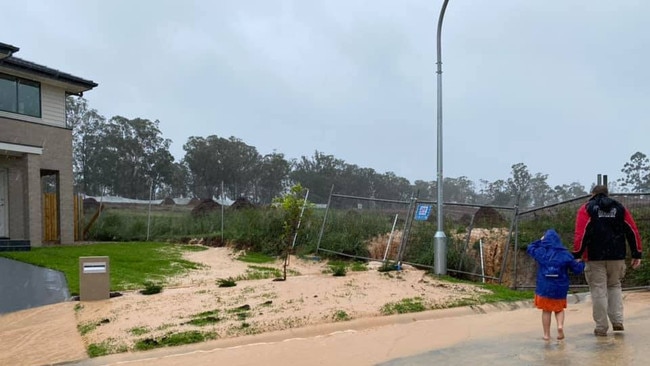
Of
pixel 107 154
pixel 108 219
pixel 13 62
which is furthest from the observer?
pixel 107 154

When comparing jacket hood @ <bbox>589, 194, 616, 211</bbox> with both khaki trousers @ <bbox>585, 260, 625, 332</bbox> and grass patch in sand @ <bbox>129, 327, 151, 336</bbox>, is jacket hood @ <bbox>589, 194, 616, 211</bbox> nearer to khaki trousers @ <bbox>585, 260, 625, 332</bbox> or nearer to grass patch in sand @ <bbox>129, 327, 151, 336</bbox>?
→ khaki trousers @ <bbox>585, 260, 625, 332</bbox>

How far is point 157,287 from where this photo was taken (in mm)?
10398

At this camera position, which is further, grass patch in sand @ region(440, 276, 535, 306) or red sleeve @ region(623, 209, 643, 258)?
grass patch in sand @ region(440, 276, 535, 306)

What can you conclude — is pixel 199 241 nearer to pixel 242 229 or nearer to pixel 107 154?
pixel 242 229

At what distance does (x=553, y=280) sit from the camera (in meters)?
6.54

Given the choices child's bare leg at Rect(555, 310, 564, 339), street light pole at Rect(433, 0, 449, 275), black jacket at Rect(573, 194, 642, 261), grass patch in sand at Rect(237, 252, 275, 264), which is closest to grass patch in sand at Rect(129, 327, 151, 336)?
child's bare leg at Rect(555, 310, 564, 339)

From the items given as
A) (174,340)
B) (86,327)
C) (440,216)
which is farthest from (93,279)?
(440,216)

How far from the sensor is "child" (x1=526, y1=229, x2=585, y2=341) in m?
6.50

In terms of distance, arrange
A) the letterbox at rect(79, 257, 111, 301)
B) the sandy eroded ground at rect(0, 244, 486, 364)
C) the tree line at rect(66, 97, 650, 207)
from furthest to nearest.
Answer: the tree line at rect(66, 97, 650, 207) < the letterbox at rect(79, 257, 111, 301) < the sandy eroded ground at rect(0, 244, 486, 364)

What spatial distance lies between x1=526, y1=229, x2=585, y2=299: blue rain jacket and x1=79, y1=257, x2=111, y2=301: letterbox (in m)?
7.33

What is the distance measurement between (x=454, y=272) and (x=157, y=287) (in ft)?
22.4

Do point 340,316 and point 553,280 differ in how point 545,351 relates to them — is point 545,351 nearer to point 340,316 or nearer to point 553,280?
point 553,280

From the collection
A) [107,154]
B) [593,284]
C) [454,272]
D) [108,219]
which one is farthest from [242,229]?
[107,154]

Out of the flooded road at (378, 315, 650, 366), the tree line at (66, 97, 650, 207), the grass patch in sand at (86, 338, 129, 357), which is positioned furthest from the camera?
the tree line at (66, 97, 650, 207)
